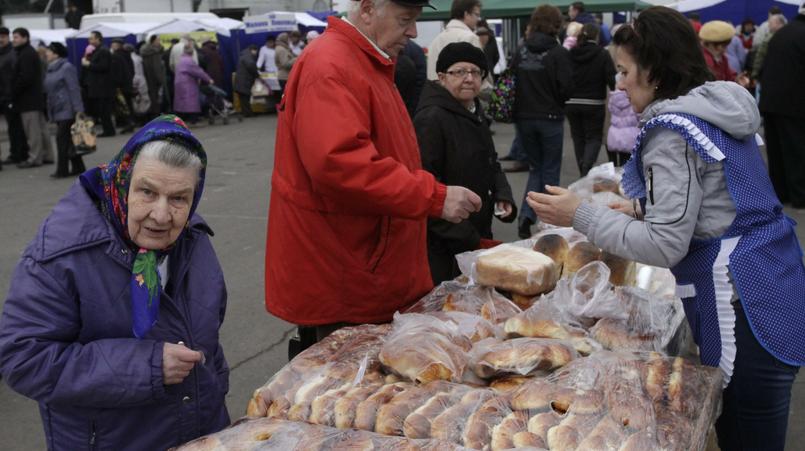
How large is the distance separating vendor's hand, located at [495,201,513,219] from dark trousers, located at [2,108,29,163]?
1142cm

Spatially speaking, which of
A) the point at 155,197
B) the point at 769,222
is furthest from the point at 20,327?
the point at 769,222

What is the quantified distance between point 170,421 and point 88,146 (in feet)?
34.6

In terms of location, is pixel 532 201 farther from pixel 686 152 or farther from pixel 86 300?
pixel 86 300

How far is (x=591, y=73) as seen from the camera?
9.40 metres

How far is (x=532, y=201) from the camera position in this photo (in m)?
2.78

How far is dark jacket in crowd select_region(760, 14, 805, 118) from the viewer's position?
879cm

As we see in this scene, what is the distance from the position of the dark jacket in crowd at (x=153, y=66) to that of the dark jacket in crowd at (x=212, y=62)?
1637 mm

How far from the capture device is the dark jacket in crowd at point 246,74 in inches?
817

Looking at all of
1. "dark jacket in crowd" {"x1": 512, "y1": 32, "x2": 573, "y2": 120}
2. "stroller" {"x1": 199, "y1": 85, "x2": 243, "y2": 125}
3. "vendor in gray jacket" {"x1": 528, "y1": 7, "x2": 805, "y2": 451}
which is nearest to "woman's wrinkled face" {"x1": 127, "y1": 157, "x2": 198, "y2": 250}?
"vendor in gray jacket" {"x1": 528, "y1": 7, "x2": 805, "y2": 451}

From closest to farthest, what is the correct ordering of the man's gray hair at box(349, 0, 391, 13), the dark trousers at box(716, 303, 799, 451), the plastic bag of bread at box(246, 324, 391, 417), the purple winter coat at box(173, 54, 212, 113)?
the plastic bag of bread at box(246, 324, 391, 417)
the dark trousers at box(716, 303, 799, 451)
the man's gray hair at box(349, 0, 391, 13)
the purple winter coat at box(173, 54, 212, 113)

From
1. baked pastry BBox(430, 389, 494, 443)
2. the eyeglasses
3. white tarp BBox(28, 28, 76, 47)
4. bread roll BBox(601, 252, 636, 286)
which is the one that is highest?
the eyeglasses

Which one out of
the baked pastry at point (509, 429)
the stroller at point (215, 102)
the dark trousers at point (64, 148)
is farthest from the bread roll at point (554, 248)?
the stroller at point (215, 102)

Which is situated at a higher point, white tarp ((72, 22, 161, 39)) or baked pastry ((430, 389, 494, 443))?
baked pastry ((430, 389, 494, 443))

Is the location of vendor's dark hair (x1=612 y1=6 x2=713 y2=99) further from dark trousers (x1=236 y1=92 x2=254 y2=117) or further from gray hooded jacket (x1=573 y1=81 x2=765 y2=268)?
dark trousers (x1=236 y1=92 x2=254 y2=117)
